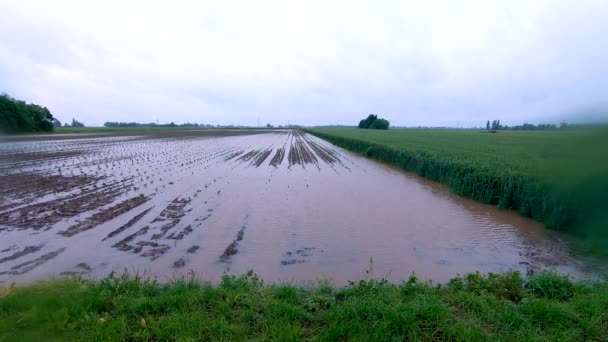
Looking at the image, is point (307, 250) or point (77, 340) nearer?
point (77, 340)

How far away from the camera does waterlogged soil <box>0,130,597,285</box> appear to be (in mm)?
5180

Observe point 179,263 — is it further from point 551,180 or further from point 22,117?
point 22,117

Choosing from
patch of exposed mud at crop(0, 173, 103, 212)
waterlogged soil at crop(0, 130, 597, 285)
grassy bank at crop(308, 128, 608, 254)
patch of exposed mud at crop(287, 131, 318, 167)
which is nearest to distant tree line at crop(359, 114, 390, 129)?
patch of exposed mud at crop(287, 131, 318, 167)

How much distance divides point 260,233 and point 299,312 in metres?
3.75

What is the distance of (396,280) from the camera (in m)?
4.85

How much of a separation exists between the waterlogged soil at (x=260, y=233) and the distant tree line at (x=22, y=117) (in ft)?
156

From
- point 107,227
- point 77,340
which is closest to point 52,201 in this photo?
point 107,227

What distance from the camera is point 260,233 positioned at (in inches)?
268

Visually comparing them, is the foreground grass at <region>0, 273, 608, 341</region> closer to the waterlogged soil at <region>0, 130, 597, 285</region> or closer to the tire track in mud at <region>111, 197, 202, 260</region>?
the waterlogged soil at <region>0, 130, 597, 285</region>

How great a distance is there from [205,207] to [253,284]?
5487 mm

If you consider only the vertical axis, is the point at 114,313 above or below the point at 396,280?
above

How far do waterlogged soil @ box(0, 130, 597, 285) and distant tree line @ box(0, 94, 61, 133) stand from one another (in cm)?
4765

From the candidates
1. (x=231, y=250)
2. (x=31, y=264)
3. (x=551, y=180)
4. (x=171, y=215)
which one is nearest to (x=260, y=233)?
(x=231, y=250)

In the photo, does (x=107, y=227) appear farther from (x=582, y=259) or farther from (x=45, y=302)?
(x=582, y=259)
